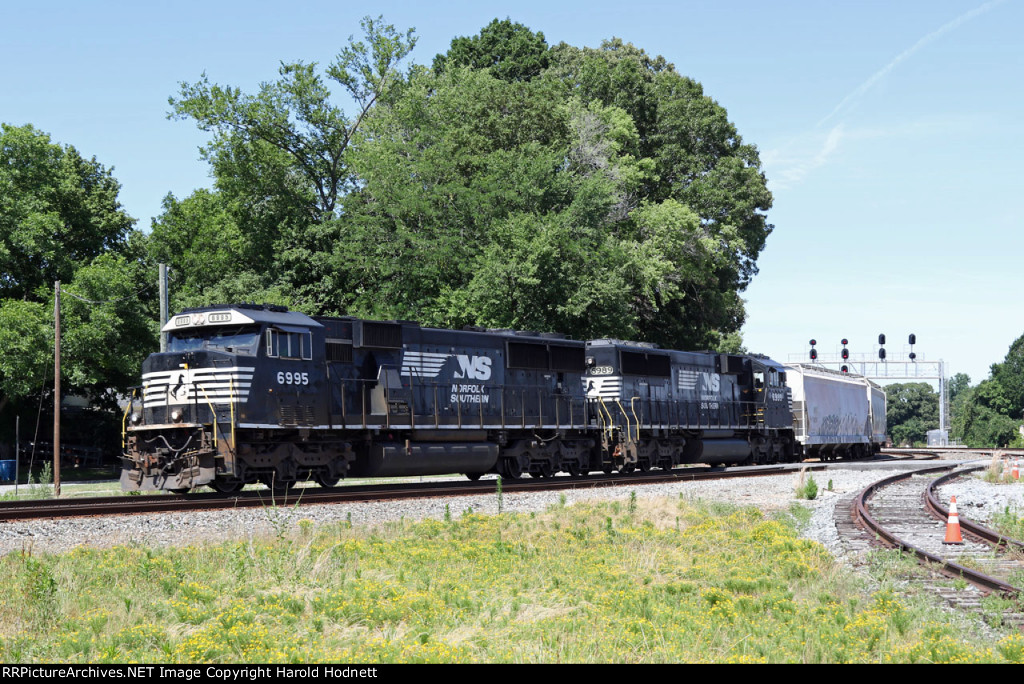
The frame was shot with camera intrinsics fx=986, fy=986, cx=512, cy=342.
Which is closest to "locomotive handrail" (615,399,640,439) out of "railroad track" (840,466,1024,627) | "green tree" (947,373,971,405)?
"railroad track" (840,466,1024,627)

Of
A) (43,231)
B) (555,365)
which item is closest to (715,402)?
(555,365)

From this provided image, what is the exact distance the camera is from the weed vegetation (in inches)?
312

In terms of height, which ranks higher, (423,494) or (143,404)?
(143,404)

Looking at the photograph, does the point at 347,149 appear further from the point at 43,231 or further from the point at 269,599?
the point at 269,599

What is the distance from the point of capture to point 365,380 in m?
22.1

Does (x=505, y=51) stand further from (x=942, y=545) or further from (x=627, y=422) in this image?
(x=942, y=545)

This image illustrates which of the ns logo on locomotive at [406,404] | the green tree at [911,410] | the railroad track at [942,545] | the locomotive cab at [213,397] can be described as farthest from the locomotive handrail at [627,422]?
the green tree at [911,410]

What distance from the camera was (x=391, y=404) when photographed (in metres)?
22.3

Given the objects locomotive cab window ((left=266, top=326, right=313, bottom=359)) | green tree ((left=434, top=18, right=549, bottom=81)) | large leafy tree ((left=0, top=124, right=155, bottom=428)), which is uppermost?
green tree ((left=434, top=18, right=549, bottom=81))

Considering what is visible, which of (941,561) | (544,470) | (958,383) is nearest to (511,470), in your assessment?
(544,470)

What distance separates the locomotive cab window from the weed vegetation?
6.29 m

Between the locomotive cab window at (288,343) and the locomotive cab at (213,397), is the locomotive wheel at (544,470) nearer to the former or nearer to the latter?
the locomotive cab at (213,397)

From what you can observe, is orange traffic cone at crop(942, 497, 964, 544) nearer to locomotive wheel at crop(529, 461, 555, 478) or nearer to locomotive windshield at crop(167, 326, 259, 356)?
locomotive windshield at crop(167, 326, 259, 356)
